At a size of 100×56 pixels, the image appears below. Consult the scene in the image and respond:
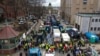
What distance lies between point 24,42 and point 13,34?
2953 millimetres

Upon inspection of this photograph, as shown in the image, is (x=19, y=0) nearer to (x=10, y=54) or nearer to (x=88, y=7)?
(x=88, y=7)

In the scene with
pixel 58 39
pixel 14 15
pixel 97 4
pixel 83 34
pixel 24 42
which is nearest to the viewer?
pixel 24 42

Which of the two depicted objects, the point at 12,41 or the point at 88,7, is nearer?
the point at 12,41

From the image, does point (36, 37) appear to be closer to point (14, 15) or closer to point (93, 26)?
point (93, 26)

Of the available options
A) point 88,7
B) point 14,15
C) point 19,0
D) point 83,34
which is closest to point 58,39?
point 83,34

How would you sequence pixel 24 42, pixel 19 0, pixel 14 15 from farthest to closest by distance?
pixel 19 0, pixel 14 15, pixel 24 42

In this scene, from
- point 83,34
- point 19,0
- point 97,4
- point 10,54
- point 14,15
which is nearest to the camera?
point 10,54

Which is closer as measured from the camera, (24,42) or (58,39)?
(24,42)

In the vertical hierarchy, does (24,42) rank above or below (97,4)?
below

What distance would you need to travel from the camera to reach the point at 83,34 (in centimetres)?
3400

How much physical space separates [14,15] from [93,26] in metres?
30.5

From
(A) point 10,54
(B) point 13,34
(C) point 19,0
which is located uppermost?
(C) point 19,0

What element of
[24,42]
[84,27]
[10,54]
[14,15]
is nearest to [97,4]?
[84,27]

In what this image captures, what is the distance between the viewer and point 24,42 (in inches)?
1030
